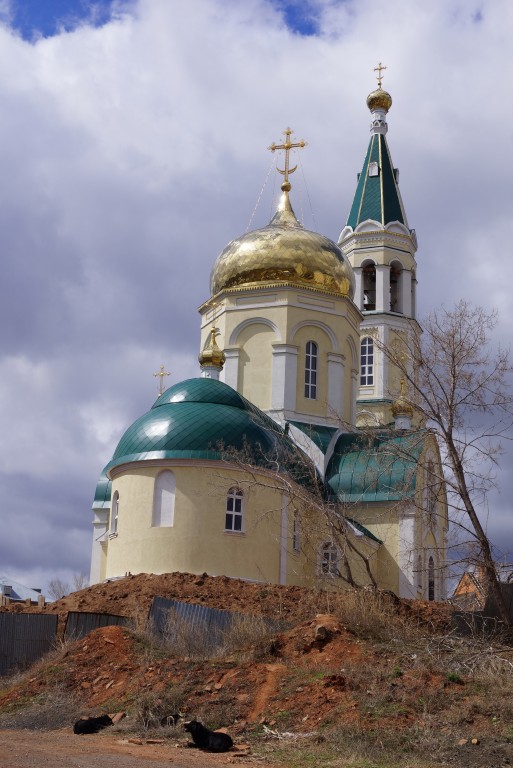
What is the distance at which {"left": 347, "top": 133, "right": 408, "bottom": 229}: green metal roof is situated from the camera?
39406 mm

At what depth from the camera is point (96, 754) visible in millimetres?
10258

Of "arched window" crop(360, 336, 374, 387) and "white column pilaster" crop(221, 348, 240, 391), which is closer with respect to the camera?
"white column pilaster" crop(221, 348, 240, 391)

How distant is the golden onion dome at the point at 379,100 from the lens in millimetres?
42156

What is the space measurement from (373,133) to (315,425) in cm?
A: 1771

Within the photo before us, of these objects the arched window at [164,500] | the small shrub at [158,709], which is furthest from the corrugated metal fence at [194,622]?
the arched window at [164,500]

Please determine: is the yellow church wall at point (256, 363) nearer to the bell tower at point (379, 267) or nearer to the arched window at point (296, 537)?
the arched window at point (296, 537)

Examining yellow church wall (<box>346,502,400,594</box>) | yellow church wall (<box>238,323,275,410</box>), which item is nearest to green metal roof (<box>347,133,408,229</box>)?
yellow church wall (<box>238,323,275,410</box>)

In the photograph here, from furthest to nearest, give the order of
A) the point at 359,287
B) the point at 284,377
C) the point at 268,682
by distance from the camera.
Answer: the point at 359,287
the point at 284,377
the point at 268,682

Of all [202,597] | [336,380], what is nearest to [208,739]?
[202,597]

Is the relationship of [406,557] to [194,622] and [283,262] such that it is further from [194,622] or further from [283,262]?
[194,622]

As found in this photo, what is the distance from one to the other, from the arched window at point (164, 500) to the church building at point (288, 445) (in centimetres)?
3

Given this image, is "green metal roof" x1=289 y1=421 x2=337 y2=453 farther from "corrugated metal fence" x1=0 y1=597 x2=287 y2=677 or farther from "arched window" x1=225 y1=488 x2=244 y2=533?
"corrugated metal fence" x1=0 y1=597 x2=287 y2=677

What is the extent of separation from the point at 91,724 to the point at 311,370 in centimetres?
1775

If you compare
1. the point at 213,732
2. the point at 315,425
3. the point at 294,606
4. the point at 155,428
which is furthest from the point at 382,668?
the point at 315,425
